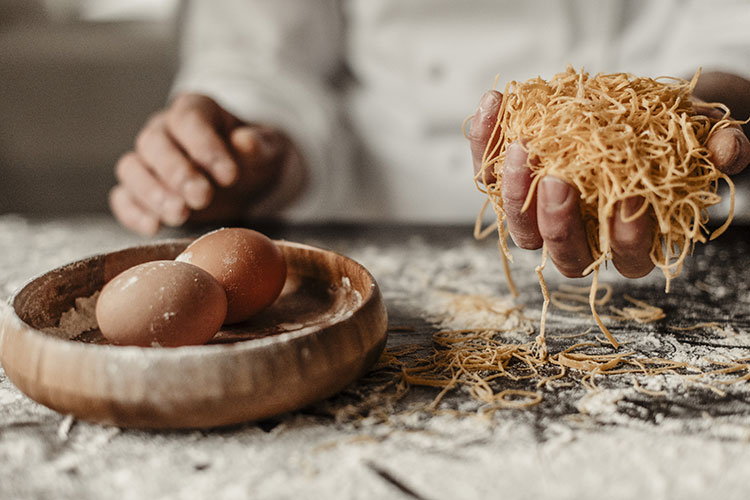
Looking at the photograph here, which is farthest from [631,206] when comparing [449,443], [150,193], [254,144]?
[150,193]

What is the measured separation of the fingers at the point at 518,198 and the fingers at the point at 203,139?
0.61 m

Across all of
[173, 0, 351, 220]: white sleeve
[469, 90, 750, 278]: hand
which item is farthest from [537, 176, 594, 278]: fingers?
[173, 0, 351, 220]: white sleeve

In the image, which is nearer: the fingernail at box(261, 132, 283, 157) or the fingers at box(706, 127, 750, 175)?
the fingers at box(706, 127, 750, 175)

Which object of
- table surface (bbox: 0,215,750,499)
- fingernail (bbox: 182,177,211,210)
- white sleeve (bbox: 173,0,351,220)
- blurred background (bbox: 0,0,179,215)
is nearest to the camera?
table surface (bbox: 0,215,750,499)

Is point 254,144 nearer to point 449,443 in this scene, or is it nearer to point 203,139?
point 203,139

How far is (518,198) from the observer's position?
741 mm

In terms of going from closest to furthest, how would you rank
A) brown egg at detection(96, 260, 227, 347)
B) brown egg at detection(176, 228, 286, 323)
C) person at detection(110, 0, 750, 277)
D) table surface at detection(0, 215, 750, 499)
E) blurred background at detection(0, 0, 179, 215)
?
table surface at detection(0, 215, 750, 499) → brown egg at detection(96, 260, 227, 347) → brown egg at detection(176, 228, 286, 323) → person at detection(110, 0, 750, 277) → blurred background at detection(0, 0, 179, 215)

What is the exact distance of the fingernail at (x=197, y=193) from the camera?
46.7 inches

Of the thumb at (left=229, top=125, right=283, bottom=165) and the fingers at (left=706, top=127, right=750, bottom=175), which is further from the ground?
the fingers at (left=706, top=127, right=750, bottom=175)

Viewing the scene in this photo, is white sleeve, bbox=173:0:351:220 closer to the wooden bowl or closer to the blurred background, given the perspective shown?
the wooden bowl

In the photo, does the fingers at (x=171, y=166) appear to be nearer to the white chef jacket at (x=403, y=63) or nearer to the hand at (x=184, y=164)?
the hand at (x=184, y=164)

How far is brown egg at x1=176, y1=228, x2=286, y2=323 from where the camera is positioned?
78 cm

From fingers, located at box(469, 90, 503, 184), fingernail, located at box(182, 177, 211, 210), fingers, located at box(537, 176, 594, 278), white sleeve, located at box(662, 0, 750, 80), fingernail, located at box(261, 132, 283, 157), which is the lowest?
fingernail, located at box(182, 177, 211, 210)

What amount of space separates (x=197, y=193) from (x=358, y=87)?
0.70 metres
